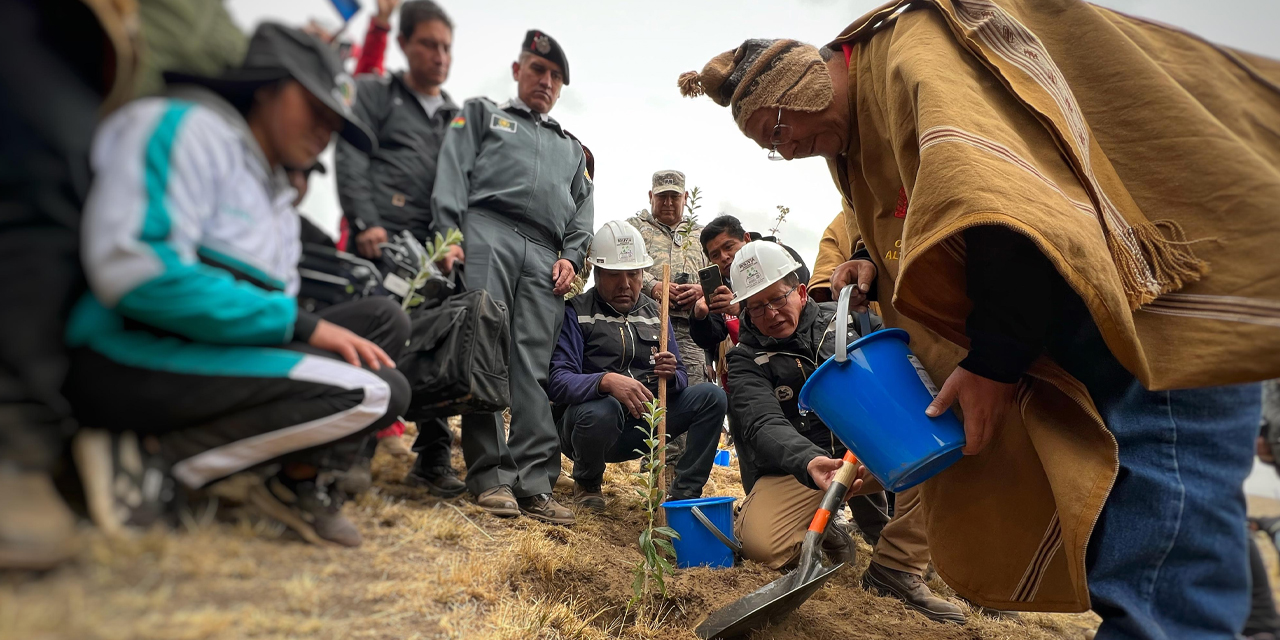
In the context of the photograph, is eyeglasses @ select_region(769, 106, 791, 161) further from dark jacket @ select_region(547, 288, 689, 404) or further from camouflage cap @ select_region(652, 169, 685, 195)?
camouflage cap @ select_region(652, 169, 685, 195)

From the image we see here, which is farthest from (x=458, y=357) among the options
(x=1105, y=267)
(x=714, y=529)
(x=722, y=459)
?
(x=722, y=459)

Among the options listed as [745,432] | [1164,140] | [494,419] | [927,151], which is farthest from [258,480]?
[745,432]

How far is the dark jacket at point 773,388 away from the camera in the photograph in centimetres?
471

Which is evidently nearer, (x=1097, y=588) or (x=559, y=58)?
(x=559, y=58)

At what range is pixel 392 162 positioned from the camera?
1080 mm

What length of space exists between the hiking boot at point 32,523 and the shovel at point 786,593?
2737 millimetres

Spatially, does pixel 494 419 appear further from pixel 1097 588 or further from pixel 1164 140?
pixel 1164 140

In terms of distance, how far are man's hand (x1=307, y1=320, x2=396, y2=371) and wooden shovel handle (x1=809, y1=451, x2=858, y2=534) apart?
2.69m

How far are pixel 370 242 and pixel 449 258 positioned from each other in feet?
0.58

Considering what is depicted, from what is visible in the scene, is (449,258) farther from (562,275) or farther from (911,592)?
(911,592)

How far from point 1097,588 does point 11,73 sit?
2528 mm

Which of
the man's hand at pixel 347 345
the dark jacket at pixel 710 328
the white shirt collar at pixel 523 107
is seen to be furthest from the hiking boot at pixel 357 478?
the dark jacket at pixel 710 328

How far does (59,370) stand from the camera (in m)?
0.71

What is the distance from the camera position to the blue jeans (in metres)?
1.73
